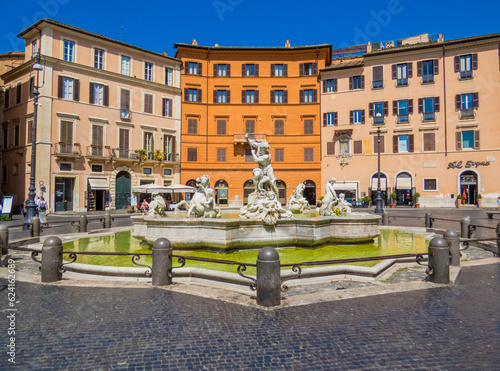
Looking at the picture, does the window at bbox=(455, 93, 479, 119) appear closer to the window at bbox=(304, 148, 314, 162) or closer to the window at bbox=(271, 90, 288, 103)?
the window at bbox=(304, 148, 314, 162)

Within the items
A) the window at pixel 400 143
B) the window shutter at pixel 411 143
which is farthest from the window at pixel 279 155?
the window shutter at pixel 411 143

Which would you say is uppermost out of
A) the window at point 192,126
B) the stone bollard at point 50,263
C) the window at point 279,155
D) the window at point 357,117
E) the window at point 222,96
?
the window at point 222,96

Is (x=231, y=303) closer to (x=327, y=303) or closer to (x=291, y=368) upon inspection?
(x=327, y=303)

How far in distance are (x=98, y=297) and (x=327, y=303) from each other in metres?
3.65

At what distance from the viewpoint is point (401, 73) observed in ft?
118

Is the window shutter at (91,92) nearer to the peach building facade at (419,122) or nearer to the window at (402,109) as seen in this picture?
the peach building facade at (419,122)

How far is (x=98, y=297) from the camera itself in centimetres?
531

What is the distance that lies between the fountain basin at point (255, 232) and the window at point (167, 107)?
93.4 feet

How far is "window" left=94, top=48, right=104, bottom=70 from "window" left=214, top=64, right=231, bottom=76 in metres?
12.4

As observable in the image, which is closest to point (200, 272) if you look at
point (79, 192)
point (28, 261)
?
point (28, 261)

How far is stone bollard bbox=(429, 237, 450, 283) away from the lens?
5.99 meters

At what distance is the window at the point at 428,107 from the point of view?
34469 mm

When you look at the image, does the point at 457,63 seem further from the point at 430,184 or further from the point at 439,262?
the point at 439,262

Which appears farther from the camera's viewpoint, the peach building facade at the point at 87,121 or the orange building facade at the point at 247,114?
the orange building facade at the point at 247,114
